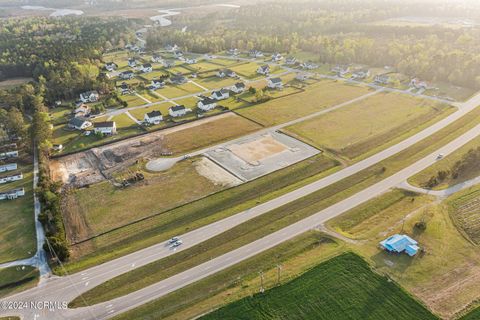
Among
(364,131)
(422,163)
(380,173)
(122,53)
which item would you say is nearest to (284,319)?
(380,173)

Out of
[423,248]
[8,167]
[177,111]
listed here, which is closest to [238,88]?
[177,111]

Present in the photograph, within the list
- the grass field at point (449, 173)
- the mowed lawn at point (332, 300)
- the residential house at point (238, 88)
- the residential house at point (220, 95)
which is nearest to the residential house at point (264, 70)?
the residential house at point (238, 88)

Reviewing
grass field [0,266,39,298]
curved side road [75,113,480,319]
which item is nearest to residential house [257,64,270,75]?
curved side road [75,113,480,319]

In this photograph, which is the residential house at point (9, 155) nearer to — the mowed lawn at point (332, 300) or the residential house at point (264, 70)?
the mowed lawn at point (332, 300)

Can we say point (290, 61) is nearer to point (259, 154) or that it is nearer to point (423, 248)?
point (259, 154)

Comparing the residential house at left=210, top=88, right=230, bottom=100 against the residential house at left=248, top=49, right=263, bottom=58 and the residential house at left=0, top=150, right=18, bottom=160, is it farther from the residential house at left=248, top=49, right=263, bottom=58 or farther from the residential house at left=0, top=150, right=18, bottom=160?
the residential house at left=0, top=150, right=18, bottom=160

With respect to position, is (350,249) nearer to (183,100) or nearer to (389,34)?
(183,100)
